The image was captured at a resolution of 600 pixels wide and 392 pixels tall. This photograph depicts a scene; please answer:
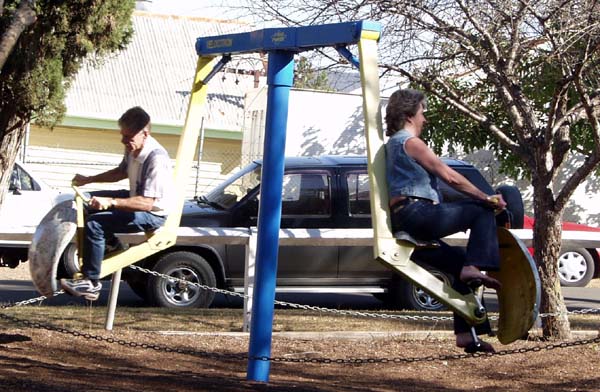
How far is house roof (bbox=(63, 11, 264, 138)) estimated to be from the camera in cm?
2717

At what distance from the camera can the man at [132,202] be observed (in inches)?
303

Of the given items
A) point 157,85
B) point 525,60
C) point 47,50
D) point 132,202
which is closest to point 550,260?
point 525,60

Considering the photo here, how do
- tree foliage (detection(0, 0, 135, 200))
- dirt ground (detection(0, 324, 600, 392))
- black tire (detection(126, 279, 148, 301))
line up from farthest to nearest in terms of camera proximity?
Answer: black tire (detection(126, 279, 148, 301)) → tree foliage (detection(0, 0, 135, 200)) → dirt ground (detection(0, 324, 600, 392))

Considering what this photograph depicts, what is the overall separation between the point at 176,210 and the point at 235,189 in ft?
18.8

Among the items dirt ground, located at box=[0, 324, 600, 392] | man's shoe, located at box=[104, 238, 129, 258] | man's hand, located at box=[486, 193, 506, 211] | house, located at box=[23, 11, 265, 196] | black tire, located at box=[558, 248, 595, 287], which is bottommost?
dirt ground, located at box=[0, 324, 600, 392]

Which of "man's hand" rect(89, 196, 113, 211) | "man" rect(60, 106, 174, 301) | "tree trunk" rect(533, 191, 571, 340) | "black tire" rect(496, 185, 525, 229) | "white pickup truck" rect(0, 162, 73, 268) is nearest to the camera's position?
"black tire" rect(496, 185, 525, 229)

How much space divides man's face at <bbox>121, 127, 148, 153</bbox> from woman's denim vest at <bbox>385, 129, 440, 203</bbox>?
1979 mm

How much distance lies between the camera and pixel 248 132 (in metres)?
24.1

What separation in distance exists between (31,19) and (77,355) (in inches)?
131

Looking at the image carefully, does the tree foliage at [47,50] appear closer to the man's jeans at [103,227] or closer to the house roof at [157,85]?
the man's jeans at [103,227]

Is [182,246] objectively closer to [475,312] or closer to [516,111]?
[516,111]

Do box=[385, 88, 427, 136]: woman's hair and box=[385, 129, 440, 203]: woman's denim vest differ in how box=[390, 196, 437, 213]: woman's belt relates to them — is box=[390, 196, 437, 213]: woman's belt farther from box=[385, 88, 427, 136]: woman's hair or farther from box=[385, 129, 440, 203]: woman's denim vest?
box=[385, 88, 427, 136]: woman's hair

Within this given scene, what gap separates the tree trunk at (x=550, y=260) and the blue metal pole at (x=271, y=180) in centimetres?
Answer: 337

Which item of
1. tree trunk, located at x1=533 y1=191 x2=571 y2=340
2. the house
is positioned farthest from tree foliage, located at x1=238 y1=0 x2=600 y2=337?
the house
